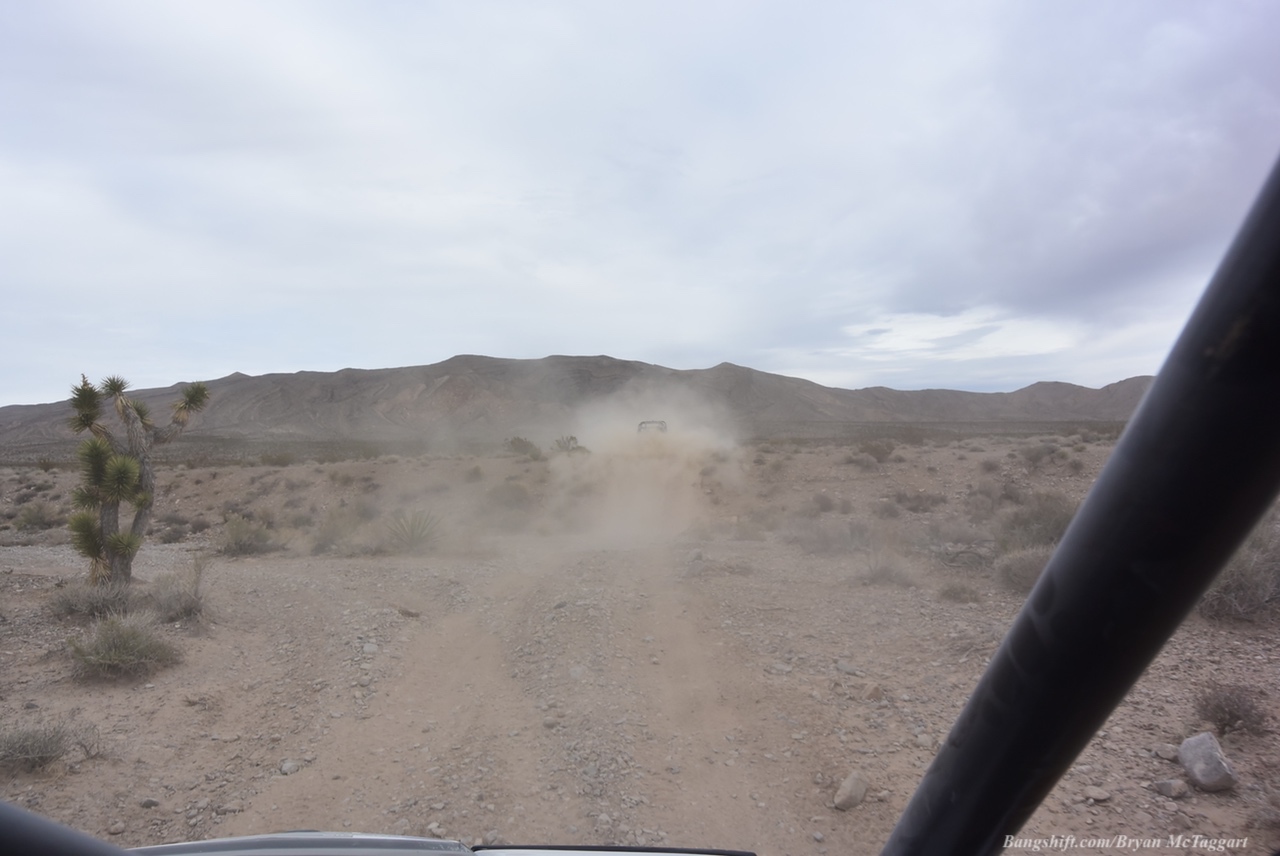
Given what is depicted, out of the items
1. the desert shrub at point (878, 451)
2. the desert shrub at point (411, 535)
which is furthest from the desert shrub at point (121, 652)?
the desert shrub at point (878, 451)

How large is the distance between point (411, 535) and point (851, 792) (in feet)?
50.0

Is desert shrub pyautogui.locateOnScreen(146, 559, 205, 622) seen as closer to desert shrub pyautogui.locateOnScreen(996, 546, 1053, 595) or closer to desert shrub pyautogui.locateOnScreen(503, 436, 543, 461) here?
desert shrub pyautogui.locateOnScreen(996, 546, 1053, 595)

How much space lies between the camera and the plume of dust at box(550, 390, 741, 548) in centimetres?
2478

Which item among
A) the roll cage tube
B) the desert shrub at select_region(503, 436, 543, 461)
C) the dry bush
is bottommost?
the dry bush

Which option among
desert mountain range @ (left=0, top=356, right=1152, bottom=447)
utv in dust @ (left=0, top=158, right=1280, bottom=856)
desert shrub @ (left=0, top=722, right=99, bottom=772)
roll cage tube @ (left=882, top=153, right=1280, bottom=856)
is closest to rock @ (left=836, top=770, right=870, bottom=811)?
utv in dust @ (left=0, top=158, right=1280, bottom=856)

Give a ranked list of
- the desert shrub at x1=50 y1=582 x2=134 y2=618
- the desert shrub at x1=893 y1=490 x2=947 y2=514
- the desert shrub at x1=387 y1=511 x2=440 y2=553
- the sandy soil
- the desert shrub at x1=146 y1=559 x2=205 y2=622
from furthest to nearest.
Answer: the desert shrub at x1=893 y1=490 x2=947 y2=514
the desert shrub at x1=387 y1=511 x2=440 y2=553
the desert shrub at x1=50 y1=582 x2=134 y2=618
the desert shrub at x1=146 y1=559 x2=205 y2=622
the sandy soil

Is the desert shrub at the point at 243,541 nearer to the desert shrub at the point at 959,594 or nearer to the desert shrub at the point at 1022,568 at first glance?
the desert shrub at the point at 959,594

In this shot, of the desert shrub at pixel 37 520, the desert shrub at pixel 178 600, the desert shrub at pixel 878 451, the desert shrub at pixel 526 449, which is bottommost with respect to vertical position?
the desert shrub at pixel 37 520

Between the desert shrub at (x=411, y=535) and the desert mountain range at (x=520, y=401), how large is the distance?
65.6 metres

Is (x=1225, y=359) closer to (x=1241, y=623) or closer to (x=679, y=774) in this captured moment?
(x=679, y=774)

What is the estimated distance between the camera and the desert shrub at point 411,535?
1869 cm

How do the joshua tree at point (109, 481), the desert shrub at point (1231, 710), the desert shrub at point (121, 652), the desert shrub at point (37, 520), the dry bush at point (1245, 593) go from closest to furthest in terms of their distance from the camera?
1. the desert shrub at point (1231, 710)
2. the desert shrub at point (121, 652)
3. the dry bush at point (1245, 593)
4. the joshua tree at point (109, 481)
5. the desert shrub at point (37, 520)

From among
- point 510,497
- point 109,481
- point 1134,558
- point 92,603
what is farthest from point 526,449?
point 1134,558

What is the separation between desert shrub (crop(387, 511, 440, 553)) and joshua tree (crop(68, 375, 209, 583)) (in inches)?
228
